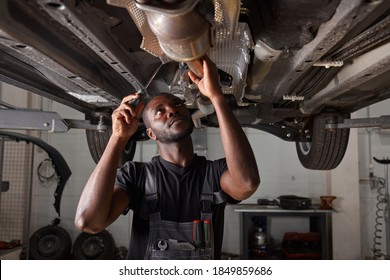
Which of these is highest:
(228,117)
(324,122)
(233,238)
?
(324,122)

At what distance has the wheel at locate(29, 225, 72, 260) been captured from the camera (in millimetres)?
3838

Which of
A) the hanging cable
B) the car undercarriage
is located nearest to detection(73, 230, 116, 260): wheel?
the hanging cable

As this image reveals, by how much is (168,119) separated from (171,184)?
24 cm

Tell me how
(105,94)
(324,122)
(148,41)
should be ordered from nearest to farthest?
(148,41) → (105,94) → (324,122)

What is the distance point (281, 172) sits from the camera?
434cm

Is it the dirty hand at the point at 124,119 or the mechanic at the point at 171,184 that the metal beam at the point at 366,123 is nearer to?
the mechanic at the point at 171,184

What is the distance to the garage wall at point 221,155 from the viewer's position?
416 centimetres

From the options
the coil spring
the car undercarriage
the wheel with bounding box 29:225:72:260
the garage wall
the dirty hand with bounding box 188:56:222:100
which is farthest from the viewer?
the garage wall

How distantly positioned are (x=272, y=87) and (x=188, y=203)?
61 cm

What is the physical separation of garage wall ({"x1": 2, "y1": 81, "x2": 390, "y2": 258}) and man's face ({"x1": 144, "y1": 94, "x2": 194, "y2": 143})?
10.6ft

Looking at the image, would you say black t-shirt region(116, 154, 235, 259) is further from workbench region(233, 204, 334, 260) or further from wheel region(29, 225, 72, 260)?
wheel region(29, 225, 72, 260)

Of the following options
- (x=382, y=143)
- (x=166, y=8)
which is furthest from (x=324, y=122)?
(x=382, y=143)

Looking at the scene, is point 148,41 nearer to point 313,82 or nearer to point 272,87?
point 272,87

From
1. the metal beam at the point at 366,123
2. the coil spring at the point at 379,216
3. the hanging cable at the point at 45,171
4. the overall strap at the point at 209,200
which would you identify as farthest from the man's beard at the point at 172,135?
the coil spring at the point at 379,216
